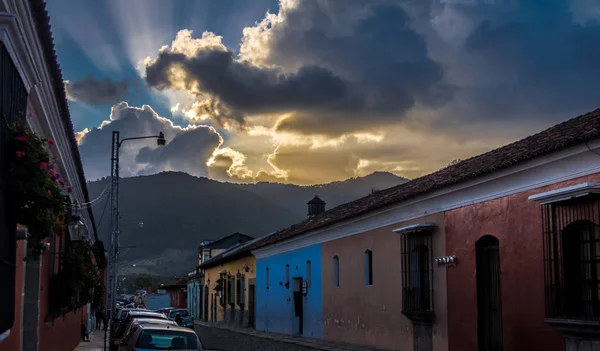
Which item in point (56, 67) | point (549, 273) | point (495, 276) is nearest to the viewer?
point (56, 67)

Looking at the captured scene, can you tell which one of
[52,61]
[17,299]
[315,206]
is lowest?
[17,299]

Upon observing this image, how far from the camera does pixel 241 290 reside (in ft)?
134

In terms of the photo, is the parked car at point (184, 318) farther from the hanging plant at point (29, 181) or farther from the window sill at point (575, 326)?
the hanging plant at point (29, 181)

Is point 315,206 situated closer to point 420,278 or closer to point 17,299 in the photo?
point 420,278

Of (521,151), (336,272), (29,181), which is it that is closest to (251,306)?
(336,272)

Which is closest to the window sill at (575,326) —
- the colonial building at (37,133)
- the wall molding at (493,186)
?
the wall molding at (493,186)

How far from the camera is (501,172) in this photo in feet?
46.2

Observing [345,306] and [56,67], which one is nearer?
[56,67]

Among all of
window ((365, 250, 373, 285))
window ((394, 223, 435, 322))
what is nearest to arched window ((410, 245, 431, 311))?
window ((394, 223, 435, 322))

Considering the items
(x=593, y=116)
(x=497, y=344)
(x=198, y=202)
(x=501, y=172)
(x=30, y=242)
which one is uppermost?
(x=198, y=202)

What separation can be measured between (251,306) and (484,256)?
2487 centimetres

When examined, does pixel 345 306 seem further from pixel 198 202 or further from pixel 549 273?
pixel 198 202

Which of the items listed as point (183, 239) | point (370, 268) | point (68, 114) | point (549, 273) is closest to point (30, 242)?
point (68, 114)

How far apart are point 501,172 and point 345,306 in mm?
10490
